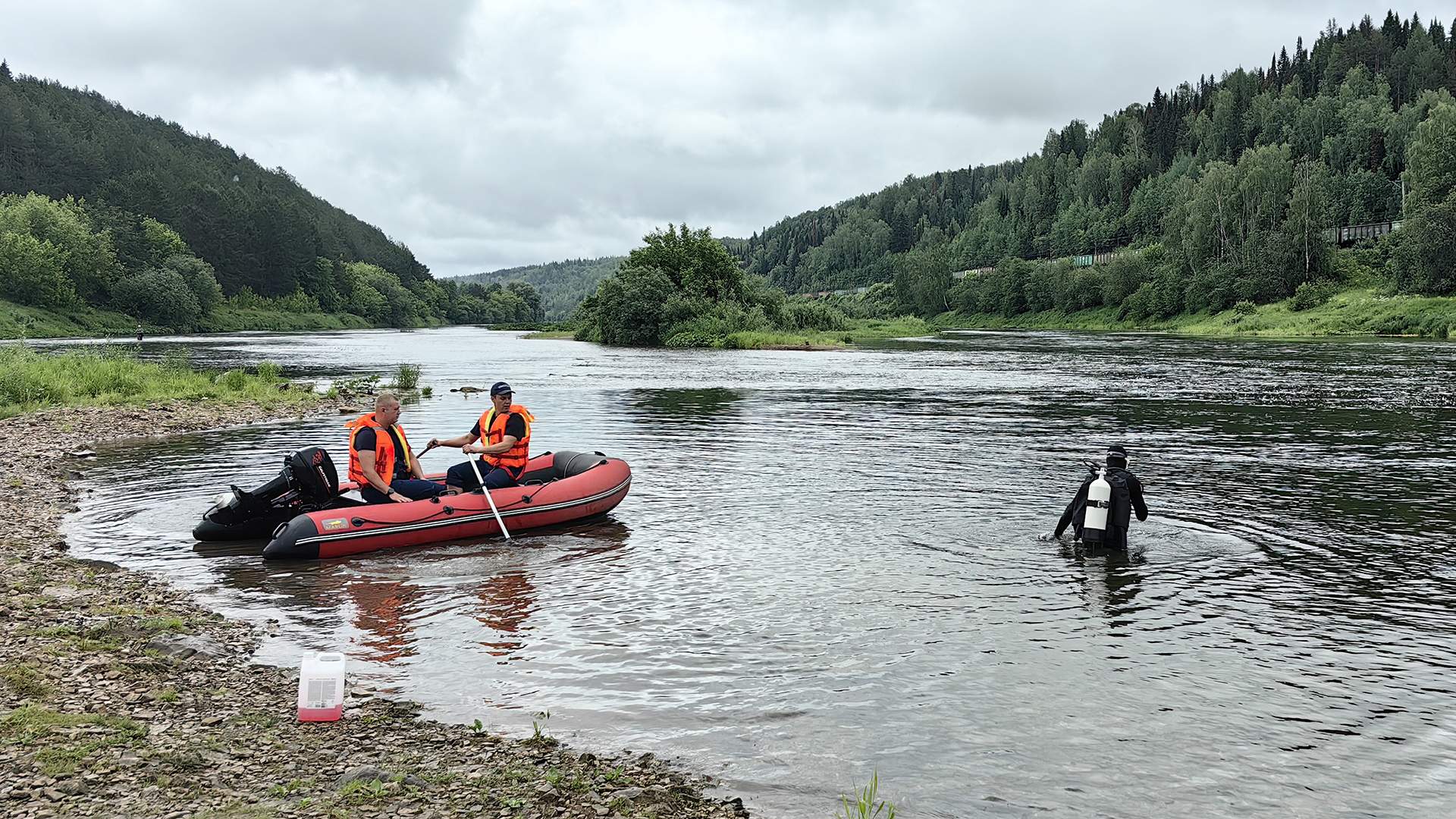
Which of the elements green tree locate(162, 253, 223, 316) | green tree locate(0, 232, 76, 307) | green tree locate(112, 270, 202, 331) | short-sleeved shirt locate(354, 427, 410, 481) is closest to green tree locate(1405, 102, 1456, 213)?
short-sleeved shirt locate(354, 427, 410, 481)

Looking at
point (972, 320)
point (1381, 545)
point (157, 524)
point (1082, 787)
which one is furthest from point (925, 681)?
point (972, 320)

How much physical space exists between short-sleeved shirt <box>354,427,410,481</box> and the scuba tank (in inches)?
337

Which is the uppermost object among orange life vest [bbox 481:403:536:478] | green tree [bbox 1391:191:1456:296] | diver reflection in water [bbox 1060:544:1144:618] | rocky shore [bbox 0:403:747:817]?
green tree [bbox 1391:191:1456:296]

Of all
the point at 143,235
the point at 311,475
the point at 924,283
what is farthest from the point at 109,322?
the point at 924,283

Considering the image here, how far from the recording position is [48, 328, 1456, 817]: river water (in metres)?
6.62

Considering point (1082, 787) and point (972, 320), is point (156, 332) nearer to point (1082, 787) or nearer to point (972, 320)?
point (972, 320)

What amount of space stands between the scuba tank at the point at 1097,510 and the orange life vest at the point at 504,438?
24.0 ft

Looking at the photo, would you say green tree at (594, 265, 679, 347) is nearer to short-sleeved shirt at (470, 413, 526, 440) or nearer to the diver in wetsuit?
short-sleeved shirt at (470, 413, 526, 440)

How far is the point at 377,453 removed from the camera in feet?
43.1

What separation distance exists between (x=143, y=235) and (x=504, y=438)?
414 ft

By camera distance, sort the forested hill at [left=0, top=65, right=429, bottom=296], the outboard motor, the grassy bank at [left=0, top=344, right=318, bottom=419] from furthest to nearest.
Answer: the forested hill at [left=0, top=65, right=429, bottom=296] → the grassy bank at [left=0, top=344, right=318, bottom=419] → the outboard motor

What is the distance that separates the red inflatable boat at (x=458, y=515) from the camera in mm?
11930

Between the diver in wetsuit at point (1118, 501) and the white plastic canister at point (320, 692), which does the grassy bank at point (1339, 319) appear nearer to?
the diver in wetsuit at point (1118, 501)

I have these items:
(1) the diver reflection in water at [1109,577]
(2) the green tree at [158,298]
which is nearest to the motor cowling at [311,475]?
(1) the diver reflection in water at [1109,577]
